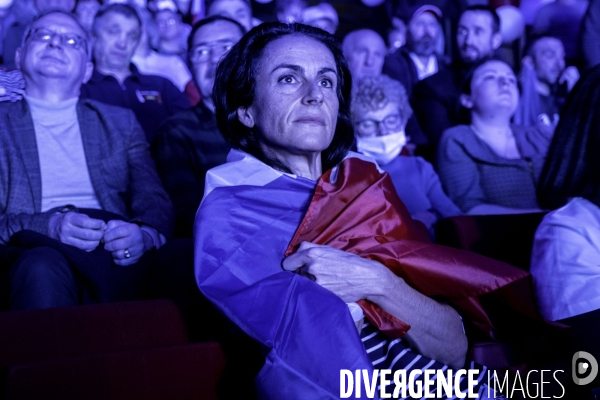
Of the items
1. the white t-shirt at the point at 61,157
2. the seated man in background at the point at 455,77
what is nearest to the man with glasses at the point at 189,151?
the white t-shirt at the point at 61,157

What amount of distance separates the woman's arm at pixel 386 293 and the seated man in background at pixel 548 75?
3.24m

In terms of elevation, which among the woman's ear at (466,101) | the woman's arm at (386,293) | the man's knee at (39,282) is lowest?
the man's knee at (39,282)

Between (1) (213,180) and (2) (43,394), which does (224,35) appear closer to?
(1) (213,180)

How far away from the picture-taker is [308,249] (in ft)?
5.20

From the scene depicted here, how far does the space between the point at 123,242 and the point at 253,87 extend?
2.31 feet

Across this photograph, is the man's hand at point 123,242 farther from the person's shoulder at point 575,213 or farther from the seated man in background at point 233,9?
the seated man in background at point 233,9

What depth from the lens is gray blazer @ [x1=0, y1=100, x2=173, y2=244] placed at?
97.7 inches

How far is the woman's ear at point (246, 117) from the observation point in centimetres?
200

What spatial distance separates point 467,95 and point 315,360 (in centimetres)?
260

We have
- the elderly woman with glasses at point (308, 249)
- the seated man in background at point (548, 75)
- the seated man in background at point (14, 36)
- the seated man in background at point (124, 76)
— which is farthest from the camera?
the seated man in background at point (548, 75)

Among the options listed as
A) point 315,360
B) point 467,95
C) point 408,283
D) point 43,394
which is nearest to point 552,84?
point 467,95

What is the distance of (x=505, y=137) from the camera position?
11.8ft

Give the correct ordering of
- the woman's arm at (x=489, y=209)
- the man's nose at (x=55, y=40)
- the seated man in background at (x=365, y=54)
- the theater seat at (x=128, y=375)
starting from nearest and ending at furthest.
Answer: the theater seat at (x=128, y=375)
the man's nose at (x=55, y=40)
the woman's arm at (x=489, y=209)
the seated man in background at (x=365, y=54)

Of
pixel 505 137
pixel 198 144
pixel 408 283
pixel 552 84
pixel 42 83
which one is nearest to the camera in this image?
pixel 408 283
